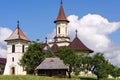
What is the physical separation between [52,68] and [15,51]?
25.2 metres

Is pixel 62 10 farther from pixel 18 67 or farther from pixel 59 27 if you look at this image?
pixel 18 67

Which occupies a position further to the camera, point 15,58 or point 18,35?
point 18,35

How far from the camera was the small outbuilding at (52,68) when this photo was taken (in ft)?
261

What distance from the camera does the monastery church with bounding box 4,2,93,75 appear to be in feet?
326

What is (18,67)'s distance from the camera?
101 metres

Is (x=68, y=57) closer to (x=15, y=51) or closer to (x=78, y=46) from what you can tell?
(x=78, y=46)

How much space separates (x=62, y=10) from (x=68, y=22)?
16.5ft

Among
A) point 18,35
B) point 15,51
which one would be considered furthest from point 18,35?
point 15,51

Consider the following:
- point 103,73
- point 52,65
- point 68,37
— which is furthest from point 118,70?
point 52,65

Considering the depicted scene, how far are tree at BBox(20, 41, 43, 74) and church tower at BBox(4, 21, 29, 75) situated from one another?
9.32 meters

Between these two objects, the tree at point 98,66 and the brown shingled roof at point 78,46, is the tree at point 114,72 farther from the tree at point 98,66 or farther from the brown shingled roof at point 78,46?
the tree at point 98,66

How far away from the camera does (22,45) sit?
10306 centimetres

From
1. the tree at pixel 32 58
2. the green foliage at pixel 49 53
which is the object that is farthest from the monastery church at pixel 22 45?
the tree at pixel 32 58

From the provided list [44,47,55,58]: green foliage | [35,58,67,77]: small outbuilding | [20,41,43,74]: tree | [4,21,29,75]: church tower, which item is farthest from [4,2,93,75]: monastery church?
[35,58,67,77]: small outbuilding
